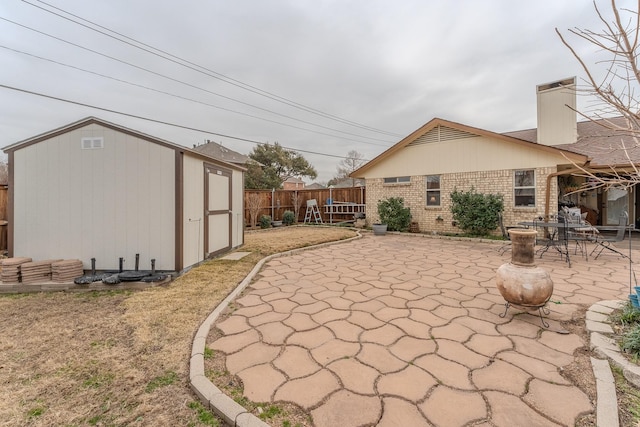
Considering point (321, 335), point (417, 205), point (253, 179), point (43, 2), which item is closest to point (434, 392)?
point (321, 335)

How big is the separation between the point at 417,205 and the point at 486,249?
13.0 feet

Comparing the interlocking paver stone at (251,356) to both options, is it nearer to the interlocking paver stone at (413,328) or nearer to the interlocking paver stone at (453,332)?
the interlocking paver stone at (413,328)

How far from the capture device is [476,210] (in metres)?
Result: 9.22

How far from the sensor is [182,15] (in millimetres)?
7996

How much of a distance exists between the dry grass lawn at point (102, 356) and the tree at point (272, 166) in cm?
1977

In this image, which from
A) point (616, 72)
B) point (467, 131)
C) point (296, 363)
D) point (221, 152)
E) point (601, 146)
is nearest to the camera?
point (616, 72)

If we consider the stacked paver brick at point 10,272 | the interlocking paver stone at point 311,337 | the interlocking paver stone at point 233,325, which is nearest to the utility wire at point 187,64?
the stacked paver brick at point 10,272

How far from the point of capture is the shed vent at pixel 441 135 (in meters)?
10.1

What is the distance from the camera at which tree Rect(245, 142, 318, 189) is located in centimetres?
2390

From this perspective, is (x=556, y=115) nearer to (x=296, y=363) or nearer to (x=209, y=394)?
(x=296, y=363)

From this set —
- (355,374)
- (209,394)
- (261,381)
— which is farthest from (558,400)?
(209,394)

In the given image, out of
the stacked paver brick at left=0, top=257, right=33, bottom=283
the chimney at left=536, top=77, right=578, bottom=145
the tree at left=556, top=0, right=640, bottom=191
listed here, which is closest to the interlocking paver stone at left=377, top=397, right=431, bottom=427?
the tree at left=556, top=0, right=640, bottom=191

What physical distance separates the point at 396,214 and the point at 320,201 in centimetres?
484

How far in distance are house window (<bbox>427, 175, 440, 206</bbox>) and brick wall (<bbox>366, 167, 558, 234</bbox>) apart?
148mm
